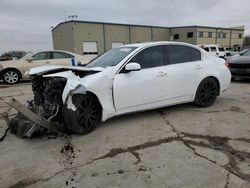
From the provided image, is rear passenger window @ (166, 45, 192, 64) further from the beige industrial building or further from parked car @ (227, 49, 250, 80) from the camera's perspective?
the beige industrial building

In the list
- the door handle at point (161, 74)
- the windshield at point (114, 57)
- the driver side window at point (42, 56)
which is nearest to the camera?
the windshield at point (114, 57)

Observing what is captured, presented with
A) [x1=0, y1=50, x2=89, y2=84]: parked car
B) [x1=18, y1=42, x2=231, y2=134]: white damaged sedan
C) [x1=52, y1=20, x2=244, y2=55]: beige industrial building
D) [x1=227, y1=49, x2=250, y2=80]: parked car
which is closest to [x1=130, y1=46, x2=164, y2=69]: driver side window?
[x1=18, y1=42, x2=231, y2=134]: white damaged sedan

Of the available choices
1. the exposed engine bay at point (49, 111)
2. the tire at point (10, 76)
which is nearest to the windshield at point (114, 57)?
the exposed engine bay at point (49, 111)

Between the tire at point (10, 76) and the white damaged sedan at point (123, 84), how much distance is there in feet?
22.5

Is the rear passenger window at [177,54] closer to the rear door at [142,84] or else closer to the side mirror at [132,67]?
the rear door at [142,84]

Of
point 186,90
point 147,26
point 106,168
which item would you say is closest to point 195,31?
point 147,26

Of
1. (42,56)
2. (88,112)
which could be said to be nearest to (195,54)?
(88,112)

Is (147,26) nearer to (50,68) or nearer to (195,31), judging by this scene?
(195,31)

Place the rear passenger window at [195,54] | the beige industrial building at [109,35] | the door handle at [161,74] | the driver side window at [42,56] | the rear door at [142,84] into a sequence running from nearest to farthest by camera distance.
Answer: the rear door at [142,84], the door handle at [161,74], the rear passenger window at [195,54], the driver side window at [42,56], the beige industrial building at [109,35]

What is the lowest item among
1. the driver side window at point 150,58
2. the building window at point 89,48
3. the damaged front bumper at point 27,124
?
the damaged front bumper at point 27,124

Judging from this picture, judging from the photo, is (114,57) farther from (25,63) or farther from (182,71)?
(25,63)

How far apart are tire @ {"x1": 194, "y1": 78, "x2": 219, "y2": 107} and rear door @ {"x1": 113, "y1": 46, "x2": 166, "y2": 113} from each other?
1.13m

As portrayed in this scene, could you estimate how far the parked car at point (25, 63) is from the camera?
10.4m

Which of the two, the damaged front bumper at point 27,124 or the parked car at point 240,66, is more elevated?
the parked car at point 240,66
